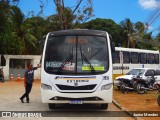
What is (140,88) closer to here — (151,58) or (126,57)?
(126,57)

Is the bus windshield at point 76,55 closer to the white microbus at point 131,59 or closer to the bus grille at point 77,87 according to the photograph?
the bus grille at point 77,87

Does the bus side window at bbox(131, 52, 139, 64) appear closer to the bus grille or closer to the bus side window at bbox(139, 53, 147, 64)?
the bus side window at bbox(139, 53, 147, 64)

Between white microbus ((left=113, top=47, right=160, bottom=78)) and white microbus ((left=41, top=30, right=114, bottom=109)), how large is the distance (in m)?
17.5

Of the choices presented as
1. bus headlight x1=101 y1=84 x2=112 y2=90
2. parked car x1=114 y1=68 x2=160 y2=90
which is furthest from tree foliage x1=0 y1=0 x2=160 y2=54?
bus headlight x1=101 y1=84 x2=112 y2=90

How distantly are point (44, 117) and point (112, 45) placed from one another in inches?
151

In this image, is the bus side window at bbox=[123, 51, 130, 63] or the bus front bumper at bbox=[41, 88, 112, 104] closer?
the bus front bumper at bbox=[41, 88, 112, 104]

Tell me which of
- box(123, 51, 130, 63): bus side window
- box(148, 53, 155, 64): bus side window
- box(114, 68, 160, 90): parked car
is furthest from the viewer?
box(148, 53, 155, 64): bus side window

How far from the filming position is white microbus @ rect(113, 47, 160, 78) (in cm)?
3197

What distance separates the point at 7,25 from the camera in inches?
1499

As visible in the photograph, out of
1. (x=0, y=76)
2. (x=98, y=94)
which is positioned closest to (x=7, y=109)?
(x=98, y=94)

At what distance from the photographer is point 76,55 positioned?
1326cm

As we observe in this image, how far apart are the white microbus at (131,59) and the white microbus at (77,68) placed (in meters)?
17.5

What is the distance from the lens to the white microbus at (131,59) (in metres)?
32.0

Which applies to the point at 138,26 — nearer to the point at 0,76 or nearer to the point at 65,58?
the point at 0,76
